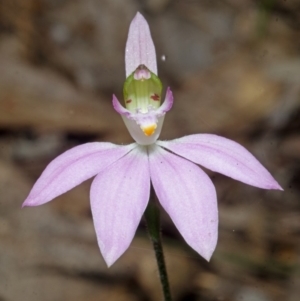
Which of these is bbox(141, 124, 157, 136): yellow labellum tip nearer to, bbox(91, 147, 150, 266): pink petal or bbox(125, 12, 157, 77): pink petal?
bbox(91, 147, 150, 266): pink petal

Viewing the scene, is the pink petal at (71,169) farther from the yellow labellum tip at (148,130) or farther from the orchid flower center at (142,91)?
the orchid flower center at (142,91)

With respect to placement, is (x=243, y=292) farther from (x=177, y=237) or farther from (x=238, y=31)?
(x=238, y=31)

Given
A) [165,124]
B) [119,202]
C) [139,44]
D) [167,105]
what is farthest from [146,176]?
[165,124]

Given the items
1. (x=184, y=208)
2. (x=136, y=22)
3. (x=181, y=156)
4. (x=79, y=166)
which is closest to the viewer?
(x=184, y=208)

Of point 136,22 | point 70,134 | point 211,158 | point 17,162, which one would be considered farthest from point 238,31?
point 211,158

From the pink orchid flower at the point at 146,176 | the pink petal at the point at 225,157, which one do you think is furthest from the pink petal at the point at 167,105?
the pink petal at the point at 225,157
